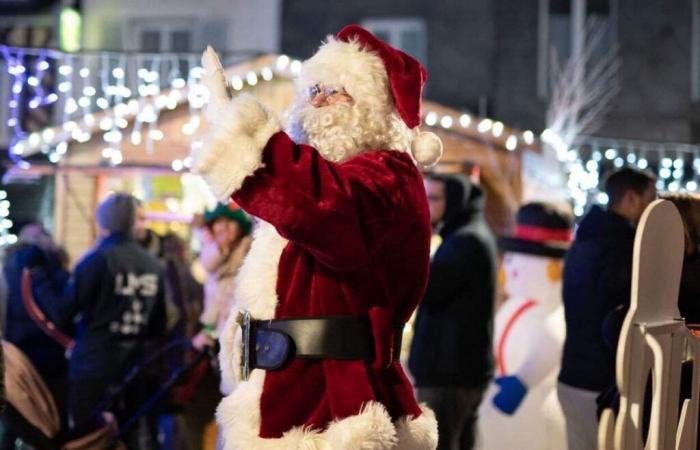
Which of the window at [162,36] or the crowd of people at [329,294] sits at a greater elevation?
the window at [162,36]

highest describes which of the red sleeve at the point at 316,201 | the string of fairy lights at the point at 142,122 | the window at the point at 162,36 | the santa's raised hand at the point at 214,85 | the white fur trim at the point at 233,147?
the window at the point at 162,36

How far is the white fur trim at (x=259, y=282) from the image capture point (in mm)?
2895

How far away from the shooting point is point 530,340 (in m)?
5.55

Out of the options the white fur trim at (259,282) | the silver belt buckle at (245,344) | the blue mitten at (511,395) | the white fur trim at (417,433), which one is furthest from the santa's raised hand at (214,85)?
the blue mitten at (511,395)

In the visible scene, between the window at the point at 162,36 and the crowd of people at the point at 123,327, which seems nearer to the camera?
the crowd of people at the point at 123,327

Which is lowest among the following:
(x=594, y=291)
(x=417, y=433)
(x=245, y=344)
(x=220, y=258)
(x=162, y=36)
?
(x=417, y=433)

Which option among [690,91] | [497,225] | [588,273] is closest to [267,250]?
[588,273]

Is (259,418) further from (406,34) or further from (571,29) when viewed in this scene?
(571,29)

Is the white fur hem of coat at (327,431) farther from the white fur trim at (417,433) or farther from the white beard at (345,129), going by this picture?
the white beard at (345,129)

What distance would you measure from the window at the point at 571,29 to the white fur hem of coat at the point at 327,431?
13.6 meters

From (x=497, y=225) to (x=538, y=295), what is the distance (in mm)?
5504

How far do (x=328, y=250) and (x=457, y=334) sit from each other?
235cm

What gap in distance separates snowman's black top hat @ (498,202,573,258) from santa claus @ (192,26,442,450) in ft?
9.07

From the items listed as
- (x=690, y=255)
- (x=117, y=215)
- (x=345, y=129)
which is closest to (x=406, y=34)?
(x=117, y=215)
